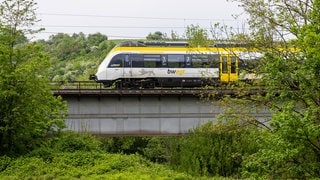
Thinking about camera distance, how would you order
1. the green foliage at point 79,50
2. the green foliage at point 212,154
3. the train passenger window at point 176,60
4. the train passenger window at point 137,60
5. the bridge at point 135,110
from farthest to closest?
the green foliage at point 79,50
the train passenger window at point 176,60
the train passenger window at point 137,60
the bridge at point 135,110
the green foliage at point 212,154

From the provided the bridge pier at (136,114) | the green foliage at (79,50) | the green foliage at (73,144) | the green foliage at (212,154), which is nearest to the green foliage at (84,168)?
the green foliage at (73,144)

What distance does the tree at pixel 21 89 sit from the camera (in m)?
22.4

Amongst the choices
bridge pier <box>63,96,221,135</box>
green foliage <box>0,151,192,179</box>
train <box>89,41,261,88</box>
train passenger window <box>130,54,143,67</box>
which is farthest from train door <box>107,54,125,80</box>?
green foliage <box>0,151,192,179</box>

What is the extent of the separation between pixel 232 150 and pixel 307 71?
16.3 metres

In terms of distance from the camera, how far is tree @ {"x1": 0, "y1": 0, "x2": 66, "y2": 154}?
22.4 meters

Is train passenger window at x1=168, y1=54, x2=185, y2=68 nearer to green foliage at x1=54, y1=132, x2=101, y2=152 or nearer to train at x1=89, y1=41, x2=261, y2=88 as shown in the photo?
train at x1=89, y1=41, x2=261, y2=88

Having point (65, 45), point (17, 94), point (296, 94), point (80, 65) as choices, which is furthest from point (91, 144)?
point (65, 45)

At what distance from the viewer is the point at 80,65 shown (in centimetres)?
8919

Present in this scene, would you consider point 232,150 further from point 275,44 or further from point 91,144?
point 275,44

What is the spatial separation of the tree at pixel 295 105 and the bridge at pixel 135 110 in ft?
55.8

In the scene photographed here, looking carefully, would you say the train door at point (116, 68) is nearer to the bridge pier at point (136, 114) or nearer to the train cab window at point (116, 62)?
the train cab window at point (116, 62)

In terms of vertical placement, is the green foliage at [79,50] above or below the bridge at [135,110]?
above

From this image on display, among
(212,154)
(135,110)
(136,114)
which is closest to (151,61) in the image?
(135,110)

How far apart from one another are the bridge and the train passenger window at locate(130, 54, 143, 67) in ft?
11.5
